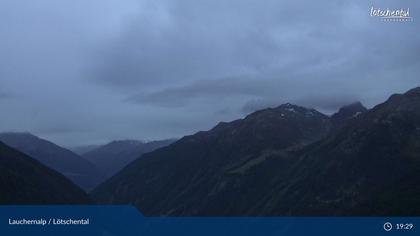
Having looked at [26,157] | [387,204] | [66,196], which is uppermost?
[26,157]

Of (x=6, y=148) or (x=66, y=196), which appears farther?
(x=6, y=148)

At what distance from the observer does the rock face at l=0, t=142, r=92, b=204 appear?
10000 centimetres

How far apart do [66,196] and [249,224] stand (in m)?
64.3

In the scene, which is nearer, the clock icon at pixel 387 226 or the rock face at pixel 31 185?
the clock icon at pixel 387 226

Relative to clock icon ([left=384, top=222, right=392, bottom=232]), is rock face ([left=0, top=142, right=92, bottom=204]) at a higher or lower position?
higher

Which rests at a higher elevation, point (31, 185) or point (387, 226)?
point (31, 185)

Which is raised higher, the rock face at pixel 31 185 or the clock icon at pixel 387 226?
the rock face at pixel 31 185

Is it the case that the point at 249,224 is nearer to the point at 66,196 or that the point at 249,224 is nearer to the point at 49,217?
the point at 49,217

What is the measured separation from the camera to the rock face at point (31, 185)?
100000 millimetres

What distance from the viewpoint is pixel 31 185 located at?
394ft

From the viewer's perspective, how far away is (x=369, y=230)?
29031 mm

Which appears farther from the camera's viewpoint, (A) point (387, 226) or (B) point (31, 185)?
(B) point (31, 185)

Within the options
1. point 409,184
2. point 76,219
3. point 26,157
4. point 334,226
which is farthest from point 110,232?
point 409,184

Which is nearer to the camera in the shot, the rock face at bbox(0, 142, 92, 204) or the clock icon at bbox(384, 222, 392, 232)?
the clock icon at bbox(384, 222, 392, 232)
